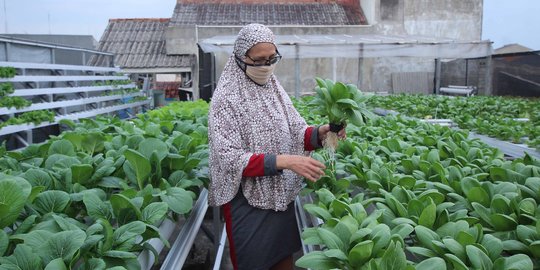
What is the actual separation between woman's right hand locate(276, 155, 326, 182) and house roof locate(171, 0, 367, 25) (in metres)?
15.6

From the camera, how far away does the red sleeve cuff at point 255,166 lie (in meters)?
1.79

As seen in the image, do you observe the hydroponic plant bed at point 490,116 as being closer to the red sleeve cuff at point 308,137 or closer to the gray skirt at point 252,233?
the red sleeve cuff at point 308,137

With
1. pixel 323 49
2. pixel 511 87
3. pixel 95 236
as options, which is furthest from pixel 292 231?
pixel 511 87

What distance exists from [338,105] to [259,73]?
39 cm

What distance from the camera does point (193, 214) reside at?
220 cm

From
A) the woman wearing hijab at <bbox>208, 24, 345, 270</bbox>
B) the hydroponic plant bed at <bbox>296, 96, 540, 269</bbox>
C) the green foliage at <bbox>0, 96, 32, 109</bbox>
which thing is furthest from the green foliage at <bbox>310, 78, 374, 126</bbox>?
the green foliage at <bbox>0, 96, 32, 109</bbox>

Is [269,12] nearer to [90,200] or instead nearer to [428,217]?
[90,200]

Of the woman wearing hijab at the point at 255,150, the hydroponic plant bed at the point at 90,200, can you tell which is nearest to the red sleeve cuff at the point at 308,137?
the woman wearing hijab at the point at 255,150

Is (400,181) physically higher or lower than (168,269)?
higher

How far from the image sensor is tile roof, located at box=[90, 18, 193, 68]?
16562mm

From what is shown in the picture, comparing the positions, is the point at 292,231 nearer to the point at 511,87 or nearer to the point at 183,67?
the point at 511,87

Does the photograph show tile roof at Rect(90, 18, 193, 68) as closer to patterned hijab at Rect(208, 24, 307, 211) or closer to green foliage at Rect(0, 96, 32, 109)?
green foliage at Rect(0, 96, 32, 109)

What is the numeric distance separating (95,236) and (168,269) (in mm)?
458

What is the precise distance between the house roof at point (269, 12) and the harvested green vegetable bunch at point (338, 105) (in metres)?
15.4
